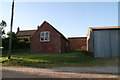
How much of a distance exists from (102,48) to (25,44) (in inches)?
845

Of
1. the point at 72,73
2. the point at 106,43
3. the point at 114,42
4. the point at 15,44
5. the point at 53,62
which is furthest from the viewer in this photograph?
the point at 15,44

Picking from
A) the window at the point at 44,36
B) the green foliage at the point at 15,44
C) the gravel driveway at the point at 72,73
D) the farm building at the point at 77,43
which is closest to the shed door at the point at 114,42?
the gravel driveway at the point at 72,73

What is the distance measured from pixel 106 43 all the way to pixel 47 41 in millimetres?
10710

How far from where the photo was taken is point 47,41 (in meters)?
23.4

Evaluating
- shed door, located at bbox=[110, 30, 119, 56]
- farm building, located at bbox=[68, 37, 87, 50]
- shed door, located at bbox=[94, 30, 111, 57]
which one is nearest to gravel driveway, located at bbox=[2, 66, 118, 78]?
shed door, located at bbox=[94, 30, 111, 57]

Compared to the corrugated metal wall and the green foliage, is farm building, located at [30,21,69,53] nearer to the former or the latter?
the corrugated metal wall

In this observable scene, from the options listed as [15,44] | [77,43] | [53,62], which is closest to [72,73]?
[53,62]

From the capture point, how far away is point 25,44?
109 ft

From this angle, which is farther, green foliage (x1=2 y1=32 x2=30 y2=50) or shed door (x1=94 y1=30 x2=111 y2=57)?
green foliage (x1=2 y1=32 x2=30 y2=50)

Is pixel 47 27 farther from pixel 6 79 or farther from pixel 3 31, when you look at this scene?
pixel 3 31

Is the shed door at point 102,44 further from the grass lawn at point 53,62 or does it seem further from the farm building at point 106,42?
the grass lawn at point 53,62

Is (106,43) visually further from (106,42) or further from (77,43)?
(77,43)

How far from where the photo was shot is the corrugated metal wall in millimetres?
19036

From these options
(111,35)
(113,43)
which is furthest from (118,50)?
(111,35)
